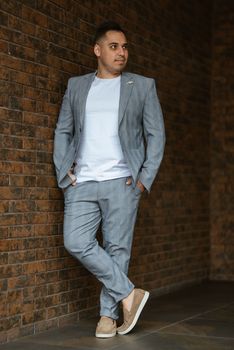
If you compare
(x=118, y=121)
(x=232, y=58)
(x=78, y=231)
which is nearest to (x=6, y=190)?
(x=78, y=231)

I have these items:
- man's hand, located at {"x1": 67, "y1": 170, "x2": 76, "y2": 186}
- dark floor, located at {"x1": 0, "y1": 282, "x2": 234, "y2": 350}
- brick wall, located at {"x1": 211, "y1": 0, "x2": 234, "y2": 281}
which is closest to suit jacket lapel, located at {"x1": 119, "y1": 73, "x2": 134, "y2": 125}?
man's hand, located at {"x1": 67, "y1": 170, "x2": 76, "y2": 186}

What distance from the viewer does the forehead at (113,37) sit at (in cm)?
469

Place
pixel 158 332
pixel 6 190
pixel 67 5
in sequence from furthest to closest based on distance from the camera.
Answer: pixel 67 5 < pixel 158 332 < pixel 6 190

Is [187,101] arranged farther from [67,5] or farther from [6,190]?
[6,190]

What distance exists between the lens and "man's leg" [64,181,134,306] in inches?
179

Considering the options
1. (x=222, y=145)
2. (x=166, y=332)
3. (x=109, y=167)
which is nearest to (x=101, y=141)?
(x=109, y=167)

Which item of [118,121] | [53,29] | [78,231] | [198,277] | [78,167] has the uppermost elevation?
[53,29]

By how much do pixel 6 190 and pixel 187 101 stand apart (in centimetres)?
304

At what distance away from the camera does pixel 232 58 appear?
750cm

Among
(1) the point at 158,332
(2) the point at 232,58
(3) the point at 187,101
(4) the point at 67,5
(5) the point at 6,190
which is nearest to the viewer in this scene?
(5) the point at 6,190

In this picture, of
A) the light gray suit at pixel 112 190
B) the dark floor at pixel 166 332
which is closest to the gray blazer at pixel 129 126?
the light gray suit at pixel 112 190

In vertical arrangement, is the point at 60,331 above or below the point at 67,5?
below

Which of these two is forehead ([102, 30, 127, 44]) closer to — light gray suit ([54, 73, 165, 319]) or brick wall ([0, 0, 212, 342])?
light gray suit ([54, 73, 165, 319])

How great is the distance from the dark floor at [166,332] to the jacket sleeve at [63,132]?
99cm
